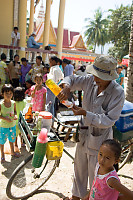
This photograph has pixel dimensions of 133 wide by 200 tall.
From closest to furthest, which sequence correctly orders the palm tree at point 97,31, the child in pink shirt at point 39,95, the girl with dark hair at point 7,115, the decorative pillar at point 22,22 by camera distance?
the girl with dark hair at point 7,115, the child in pink shirt at point 39,95, the decorative pillar at point 22,22, the palm tree at point 97,31

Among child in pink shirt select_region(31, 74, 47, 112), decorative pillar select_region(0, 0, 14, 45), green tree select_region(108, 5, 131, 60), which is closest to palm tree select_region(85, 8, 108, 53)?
green tree select_region(108, 5, 131, 60)

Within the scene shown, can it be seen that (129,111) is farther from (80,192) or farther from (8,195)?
(8,195)

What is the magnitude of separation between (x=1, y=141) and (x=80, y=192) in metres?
1.71

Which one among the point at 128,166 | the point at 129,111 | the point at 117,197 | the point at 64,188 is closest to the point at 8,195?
the point at 64,188

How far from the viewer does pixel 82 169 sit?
2.52 metres

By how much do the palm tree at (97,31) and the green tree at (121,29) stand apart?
6.88 meters

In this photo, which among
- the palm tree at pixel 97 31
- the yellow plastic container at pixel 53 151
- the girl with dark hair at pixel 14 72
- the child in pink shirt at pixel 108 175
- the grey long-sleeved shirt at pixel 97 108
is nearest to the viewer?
the child in pink shirt at pixel 108 175

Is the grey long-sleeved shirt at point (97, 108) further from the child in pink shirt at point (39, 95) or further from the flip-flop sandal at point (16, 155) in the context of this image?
the child in pink shirt at point (39, 95)

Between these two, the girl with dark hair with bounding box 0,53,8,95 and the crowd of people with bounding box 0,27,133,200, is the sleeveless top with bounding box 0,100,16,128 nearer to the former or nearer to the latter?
the crowd of people with bounding box 0,27,133,200

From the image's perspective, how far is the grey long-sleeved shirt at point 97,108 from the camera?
204 cm

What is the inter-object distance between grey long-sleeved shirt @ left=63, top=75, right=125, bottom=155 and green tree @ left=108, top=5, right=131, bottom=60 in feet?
99.9

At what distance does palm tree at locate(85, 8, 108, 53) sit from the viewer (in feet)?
131

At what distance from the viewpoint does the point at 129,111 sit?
2891 millimetres

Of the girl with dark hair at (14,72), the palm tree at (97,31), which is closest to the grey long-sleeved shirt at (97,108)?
the girl with dark hair at (14,72)
